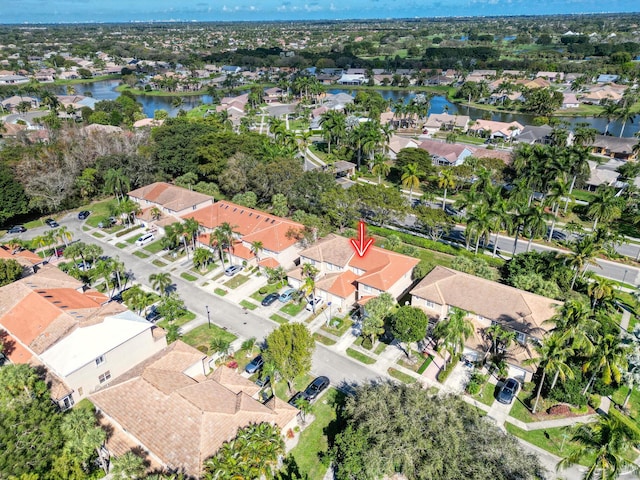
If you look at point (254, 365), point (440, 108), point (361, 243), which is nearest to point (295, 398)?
point (254, 365)

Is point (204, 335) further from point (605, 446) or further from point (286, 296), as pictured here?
point (605, 446)

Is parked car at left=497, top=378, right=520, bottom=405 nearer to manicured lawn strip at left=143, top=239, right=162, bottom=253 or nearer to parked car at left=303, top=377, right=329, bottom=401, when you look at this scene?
parked car at left=303, top=377, right=329, bottom=401

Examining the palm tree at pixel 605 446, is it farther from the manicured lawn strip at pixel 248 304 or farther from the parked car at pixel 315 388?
the manicured lawn strip at pixel 248 304

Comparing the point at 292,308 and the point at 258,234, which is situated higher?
the point at 258,234

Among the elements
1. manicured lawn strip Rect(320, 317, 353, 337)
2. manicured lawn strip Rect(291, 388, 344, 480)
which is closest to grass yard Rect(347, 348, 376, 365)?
manicured lawn strip Rect(320, 317, 353, 337)

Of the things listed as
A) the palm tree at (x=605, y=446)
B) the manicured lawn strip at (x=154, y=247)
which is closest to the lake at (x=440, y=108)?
the manicured lawn strip at (x=154, y=247)

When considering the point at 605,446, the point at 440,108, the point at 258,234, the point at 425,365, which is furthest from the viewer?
the point at 440,108
